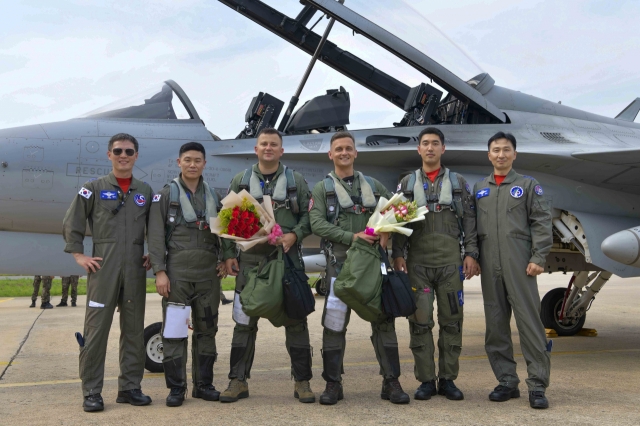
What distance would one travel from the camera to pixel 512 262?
4.25 meters

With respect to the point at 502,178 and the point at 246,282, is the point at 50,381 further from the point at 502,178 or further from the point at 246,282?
the point at 502,178

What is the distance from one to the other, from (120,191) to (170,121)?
187 cm

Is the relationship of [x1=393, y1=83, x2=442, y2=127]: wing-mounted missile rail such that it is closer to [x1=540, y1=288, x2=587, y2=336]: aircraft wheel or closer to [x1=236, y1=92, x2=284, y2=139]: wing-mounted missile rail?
[x1=236, y1=92, x2=284, y2=139]: wing-mounted missile rail

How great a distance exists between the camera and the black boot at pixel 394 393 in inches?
157

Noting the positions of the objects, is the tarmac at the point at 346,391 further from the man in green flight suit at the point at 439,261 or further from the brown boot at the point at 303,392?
the man in green flight suit at the point at 439,261

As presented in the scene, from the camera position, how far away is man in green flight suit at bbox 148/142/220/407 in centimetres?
414

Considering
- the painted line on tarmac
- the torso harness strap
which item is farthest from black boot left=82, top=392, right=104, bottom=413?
the torso harness strap

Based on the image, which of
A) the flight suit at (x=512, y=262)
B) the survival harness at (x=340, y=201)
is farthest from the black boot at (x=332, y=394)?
the flight suit at (x=512, y=262)

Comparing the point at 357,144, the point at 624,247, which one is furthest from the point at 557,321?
the point at 357,144

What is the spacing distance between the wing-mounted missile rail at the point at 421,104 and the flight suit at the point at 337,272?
2.52 metres

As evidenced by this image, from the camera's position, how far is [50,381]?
501cm

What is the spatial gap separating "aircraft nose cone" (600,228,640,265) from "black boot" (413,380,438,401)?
2096 millimetres

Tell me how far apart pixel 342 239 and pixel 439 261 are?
792 mm

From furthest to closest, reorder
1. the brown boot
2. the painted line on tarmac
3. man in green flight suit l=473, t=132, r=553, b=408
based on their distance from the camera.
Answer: the painted line on tarmac < man in green flight suit l=473, t=132, r=553, b=408 < the brown boot
